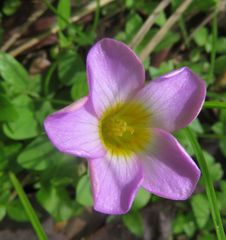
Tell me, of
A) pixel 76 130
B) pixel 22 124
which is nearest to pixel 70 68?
pixel 22 124

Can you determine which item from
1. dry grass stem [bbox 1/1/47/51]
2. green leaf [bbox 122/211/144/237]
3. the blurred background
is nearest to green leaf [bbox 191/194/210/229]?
the blurred background

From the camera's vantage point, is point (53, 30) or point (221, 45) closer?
point (53, 30)

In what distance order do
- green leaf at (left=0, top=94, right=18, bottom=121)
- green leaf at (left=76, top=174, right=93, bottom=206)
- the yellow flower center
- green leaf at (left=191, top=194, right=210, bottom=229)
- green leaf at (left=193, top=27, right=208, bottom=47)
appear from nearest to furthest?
the yellow flower center
green leaf at (left=0, top=94, right=18, bottom=121)
green leaf at (left=76, top=174, right=93, bottom=206)
green leaf at (left=191, top=194, right=210, bottom=229)
green leaf at (left=193, top=27, right=208, bottom=47)

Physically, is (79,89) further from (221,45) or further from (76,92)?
(221,45)

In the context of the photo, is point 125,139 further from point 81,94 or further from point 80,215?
point 80,215

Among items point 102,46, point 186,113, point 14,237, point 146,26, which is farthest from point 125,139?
point 14,237

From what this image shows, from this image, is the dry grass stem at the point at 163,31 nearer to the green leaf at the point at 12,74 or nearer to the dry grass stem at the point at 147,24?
the dry grass stem at the point at 147,24

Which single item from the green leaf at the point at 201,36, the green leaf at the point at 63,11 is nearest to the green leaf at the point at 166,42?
the green leaf at the point at 201,36

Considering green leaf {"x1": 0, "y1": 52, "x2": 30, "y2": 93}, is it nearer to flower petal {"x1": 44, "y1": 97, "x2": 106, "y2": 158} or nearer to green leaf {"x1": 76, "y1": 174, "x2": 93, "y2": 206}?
green leaf {"x1": 76, "y1": 174, "x2": 93, "y2": 206}
